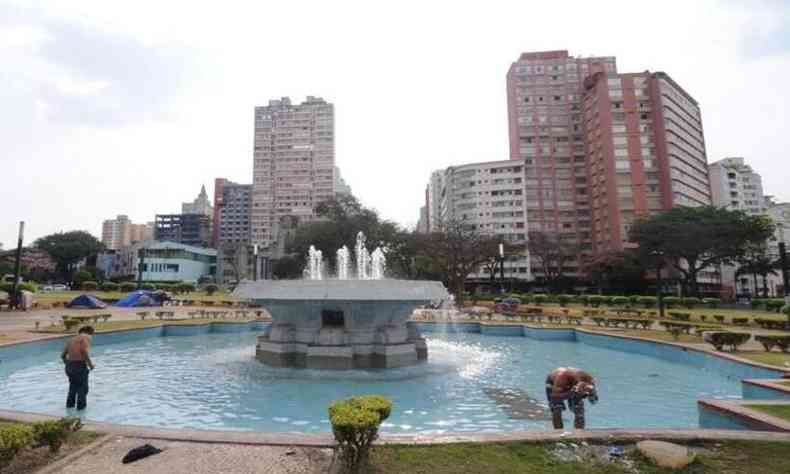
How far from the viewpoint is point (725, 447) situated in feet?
17.7

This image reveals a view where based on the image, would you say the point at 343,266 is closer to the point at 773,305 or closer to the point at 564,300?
the point at 564,300

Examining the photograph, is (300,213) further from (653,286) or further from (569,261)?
(653,286)

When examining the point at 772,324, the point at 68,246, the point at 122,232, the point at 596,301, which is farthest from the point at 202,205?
the point at 772,324

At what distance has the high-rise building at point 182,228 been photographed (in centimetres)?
14325

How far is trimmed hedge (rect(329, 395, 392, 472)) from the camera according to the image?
4.59 metres

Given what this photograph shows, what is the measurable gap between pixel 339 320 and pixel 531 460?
8.89 meters

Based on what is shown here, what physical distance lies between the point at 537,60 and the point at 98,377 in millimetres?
98660

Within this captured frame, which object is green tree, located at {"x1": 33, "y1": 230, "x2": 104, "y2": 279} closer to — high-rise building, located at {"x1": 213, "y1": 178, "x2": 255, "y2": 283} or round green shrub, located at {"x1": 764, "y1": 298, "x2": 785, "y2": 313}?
high-rise building, located at {"x1": 213, "y1": 178, "x2": 255, "y2": 283}

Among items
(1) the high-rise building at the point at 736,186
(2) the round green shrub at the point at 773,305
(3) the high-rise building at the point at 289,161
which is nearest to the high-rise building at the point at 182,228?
(3) the high-rise building at the point at 289,161

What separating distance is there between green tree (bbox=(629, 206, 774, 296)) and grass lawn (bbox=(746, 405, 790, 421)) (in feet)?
177

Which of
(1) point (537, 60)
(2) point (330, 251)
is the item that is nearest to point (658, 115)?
(1) point (537, 60)

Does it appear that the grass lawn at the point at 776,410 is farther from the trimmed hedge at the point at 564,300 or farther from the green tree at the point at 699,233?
the green tree at the point at 699,233

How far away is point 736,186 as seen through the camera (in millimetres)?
110688

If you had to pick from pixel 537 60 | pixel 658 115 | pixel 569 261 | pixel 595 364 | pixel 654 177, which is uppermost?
pixel 537 60
